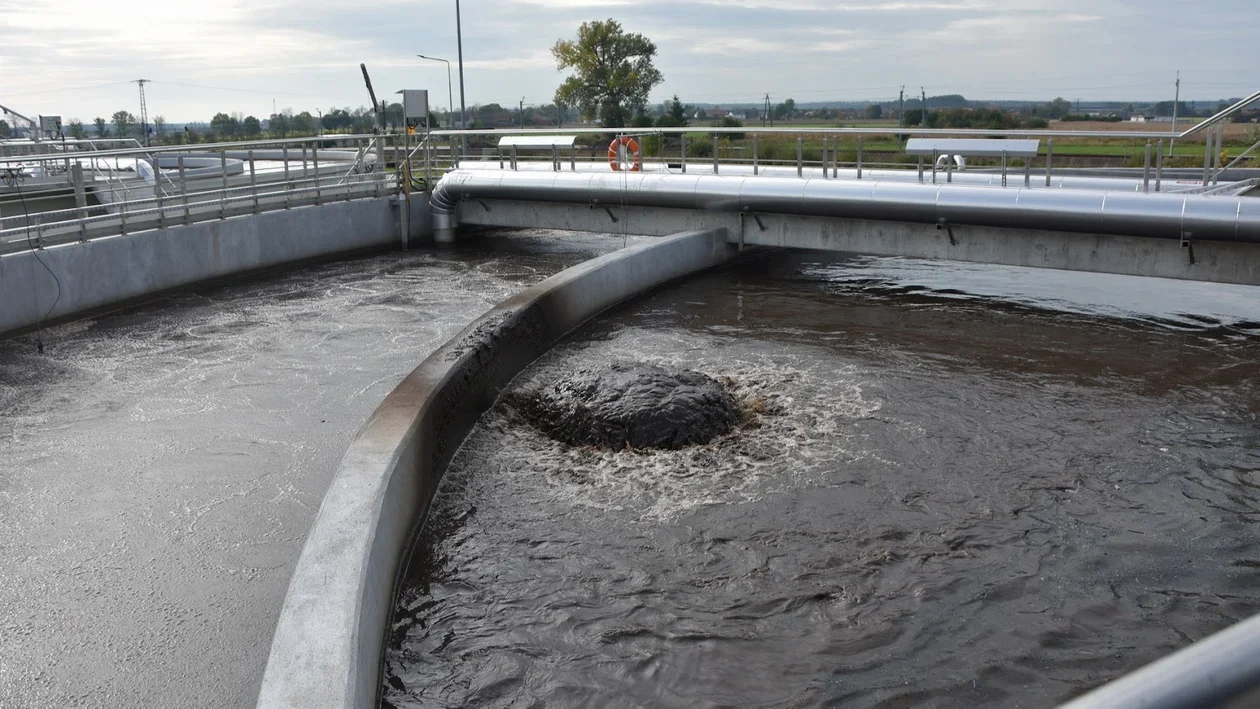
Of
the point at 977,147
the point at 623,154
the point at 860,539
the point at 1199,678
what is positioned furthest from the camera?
the point at 623,154

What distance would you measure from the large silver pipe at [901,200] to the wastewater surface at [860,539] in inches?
63.1

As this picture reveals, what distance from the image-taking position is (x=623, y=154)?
63.0 ft

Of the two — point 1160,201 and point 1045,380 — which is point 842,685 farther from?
point 1160,201

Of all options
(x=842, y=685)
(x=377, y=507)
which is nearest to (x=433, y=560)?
(x=377, y=507)

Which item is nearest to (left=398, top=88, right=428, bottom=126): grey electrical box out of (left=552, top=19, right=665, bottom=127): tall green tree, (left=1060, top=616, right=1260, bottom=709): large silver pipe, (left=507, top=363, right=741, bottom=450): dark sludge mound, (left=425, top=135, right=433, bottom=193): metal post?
(left=425, top=135, right=433, bottom=193): metal post

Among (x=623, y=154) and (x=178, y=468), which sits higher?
(x=623, y=154)

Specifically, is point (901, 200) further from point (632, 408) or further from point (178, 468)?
point (178, 468)

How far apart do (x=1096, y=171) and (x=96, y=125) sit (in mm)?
54070

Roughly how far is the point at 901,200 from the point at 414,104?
449 inches

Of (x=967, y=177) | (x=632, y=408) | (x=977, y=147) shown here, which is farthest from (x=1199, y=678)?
(x=967, y=177)

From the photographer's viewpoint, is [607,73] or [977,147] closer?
[977,147]

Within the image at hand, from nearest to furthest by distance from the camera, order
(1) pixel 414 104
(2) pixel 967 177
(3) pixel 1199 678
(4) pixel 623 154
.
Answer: (3) pixel 1199 678, (2) pixel 967 177, (4) pixel 623 154, (1) pixel 414 104

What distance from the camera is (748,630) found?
20.3 ft

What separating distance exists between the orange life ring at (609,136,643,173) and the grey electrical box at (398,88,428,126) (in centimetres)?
443
